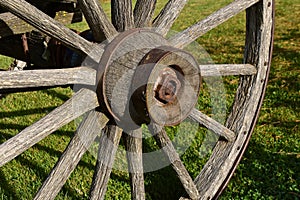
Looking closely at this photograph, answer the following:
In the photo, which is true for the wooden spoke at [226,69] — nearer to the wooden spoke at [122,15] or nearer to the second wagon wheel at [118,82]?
the second wagon wheel at [118,82]

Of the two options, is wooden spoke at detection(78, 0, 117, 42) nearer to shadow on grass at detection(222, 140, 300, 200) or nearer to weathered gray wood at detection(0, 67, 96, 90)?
weathered gray wood at detection(0, 67, 96, 90)

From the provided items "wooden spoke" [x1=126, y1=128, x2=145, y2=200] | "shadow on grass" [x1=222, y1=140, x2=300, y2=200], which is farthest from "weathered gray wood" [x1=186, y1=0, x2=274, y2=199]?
"shadow on grass" [x1=222, y1=140, x2=300, y2=200]

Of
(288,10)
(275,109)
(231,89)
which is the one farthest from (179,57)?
(288,10)

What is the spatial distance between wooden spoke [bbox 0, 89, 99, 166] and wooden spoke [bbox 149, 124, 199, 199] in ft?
1.33

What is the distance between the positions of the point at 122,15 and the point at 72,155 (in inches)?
23.9

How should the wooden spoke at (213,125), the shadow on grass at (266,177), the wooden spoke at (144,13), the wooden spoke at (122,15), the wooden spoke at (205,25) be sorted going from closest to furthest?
the wooden spoke at (122,15), the wooden spoke at (144,13), the wooden spoke at (205,25), the wooden spoke at (213,125), the shadow on grass at (266,177)

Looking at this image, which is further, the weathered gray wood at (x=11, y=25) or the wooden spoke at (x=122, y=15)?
the weathered gray wood at (x=11, y=25)

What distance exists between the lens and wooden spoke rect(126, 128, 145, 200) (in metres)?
2.07

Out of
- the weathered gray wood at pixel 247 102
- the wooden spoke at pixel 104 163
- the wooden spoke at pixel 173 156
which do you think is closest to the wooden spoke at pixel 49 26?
the wooden spoke at pixel 104 163

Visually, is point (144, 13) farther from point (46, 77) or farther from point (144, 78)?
point (46, 77)

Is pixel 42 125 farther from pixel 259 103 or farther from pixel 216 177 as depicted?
pixel 259 103

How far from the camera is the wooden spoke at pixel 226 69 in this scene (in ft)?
7.33

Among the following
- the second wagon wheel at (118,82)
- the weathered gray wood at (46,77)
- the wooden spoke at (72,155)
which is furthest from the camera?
the wooden spoke at (72,155)

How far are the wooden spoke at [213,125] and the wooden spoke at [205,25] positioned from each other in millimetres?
348
